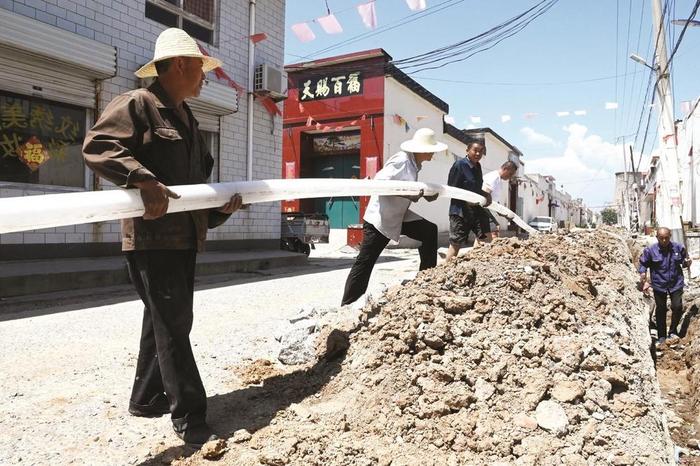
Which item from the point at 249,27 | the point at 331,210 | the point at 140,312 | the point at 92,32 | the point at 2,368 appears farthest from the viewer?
the point at 331,210

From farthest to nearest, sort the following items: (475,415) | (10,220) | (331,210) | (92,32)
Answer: (331,210) → (92,32) → (475,415) → (10,220)

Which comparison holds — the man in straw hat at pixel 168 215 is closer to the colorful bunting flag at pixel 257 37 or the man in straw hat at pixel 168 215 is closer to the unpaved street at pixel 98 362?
the unpaved street at pixel 98 362

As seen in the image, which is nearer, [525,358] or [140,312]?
[525,358]

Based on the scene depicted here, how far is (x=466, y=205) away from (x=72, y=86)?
21.6ft

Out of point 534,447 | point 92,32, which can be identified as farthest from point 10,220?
point 92,32

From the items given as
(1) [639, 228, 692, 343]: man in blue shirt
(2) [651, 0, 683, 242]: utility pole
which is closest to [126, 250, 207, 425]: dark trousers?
(1) [639, 228, 692, 343]: man in blue shirt

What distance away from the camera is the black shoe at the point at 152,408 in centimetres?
255

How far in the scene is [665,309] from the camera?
23.9ft

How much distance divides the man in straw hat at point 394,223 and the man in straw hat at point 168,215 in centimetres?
210

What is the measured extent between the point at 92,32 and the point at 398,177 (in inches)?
260

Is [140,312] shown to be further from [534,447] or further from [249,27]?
[249,27]

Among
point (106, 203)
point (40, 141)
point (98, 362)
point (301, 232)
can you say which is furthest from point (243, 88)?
point (106, 203)

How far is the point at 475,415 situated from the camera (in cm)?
224

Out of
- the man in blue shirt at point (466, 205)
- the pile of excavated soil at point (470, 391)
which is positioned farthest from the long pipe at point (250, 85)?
the pile of excavated soil at point (470, 391)
